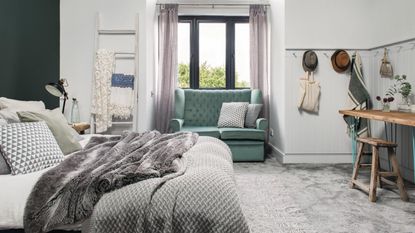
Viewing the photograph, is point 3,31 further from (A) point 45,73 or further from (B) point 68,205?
(B) point 68,205

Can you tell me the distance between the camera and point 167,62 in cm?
560

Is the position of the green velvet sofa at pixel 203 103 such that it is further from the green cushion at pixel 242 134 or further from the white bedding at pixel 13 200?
the white bedding at pixel 13 200

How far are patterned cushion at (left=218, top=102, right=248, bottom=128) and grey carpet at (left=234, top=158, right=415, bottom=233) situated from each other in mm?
1075

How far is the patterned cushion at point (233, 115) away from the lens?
5.15 m

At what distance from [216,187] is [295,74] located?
11.7 ft

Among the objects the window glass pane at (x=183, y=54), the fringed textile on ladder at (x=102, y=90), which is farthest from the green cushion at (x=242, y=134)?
the fringed textile on ladder at (x=102, y=90)

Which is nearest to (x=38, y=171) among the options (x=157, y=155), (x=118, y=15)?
(x=157, y=155)

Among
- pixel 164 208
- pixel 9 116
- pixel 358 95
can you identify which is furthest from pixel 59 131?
pixel 358 95

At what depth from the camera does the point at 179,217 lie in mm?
1396

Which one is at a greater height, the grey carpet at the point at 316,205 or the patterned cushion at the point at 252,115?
the patterned cushion at the point at 252,115

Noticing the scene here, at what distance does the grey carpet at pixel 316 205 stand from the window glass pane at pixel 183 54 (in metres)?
2.30

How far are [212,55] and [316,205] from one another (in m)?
3.62

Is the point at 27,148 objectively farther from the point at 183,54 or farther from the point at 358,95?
the point at 183,54

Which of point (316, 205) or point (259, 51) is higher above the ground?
point (259, 51)
